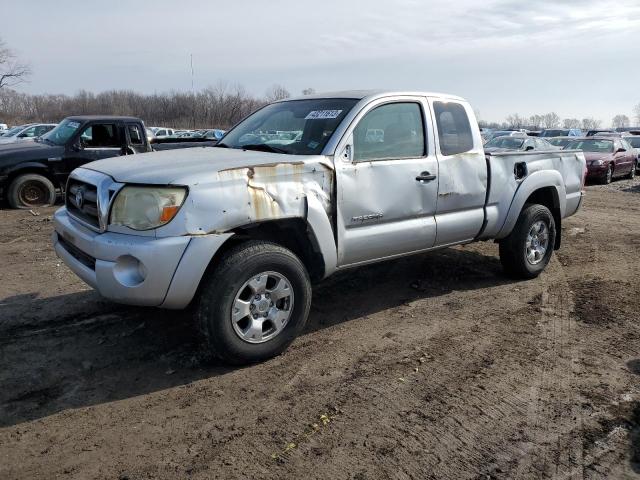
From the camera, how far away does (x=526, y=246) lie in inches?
226

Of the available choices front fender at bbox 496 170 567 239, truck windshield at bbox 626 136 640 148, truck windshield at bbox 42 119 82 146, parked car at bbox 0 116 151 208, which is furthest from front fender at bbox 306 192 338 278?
truck windshield at bbox 626 136 640 148

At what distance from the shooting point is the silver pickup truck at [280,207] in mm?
3346

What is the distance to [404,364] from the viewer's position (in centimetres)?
381

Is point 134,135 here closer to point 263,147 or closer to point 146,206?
point 263,147

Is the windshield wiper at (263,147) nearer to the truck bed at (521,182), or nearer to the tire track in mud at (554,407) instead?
the truck bed at (521,182)

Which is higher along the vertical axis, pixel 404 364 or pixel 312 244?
pixel 312 244

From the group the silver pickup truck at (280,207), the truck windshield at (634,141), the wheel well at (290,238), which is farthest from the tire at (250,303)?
the truck windshield at (634,141)

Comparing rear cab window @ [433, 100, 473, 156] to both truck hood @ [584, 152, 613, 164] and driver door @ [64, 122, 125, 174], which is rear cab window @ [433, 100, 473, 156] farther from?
truck hood @ [584, 152, 613, 164]

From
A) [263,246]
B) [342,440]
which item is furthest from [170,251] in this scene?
[342,440]

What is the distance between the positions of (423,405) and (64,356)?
8.51 feet

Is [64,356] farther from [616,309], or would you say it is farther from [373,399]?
[616,309]

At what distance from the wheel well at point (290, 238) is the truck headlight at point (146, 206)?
1.52 feet

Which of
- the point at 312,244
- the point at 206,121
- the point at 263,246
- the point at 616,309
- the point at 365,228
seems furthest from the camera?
the point at 206,121

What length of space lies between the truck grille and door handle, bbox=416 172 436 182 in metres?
2.57
